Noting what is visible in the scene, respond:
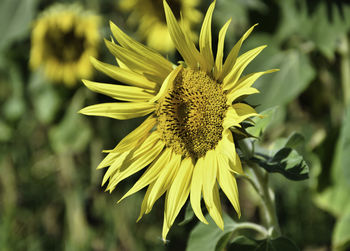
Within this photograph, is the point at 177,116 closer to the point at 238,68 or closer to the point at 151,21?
the point at 238,68

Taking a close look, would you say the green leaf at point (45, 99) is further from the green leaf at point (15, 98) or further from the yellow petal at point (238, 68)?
the yellow petal at point (238, 68)

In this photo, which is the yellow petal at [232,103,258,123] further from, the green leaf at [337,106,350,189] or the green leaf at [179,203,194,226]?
the green leaf at [337,106,350,189]

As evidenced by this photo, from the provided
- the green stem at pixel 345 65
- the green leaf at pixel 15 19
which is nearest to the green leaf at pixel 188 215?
the green stem at pixel 345 65

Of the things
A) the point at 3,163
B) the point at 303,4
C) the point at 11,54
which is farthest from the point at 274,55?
the point at 3,163

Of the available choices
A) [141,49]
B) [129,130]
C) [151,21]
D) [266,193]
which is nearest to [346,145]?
[266,193]

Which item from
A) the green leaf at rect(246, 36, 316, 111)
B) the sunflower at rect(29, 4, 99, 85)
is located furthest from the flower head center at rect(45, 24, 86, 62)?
the green leaf at rect(246, 36, 316, 111)
